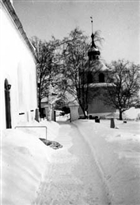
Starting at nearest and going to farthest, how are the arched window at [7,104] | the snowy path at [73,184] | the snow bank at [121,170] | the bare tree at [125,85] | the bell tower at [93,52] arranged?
the snow bank at [121,170] → the snowy path at [73,184] → the arched window at [7,104] → the bell tower at [93,52] → the bare tree at [125,85]

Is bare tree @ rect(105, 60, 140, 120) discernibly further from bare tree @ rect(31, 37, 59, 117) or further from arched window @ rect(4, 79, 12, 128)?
arched window @ rect(4, 79, 12, 128)

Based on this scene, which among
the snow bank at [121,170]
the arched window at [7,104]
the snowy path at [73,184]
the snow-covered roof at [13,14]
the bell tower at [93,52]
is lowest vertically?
the snowy path at [73,184]

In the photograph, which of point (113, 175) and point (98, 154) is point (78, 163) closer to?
point (98, 154)

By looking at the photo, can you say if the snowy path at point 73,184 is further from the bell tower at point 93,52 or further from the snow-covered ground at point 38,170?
the bell tower at point 93,52

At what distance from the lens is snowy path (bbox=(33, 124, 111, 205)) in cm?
346

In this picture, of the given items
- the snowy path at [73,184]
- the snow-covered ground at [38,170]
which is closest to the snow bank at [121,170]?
the snow-covered ground at [38,170]

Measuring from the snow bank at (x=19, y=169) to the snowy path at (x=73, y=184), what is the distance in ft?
0.67

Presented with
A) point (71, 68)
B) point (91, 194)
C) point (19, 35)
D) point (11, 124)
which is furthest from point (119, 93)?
point (91, 194)

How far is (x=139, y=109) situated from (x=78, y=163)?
27.5 m

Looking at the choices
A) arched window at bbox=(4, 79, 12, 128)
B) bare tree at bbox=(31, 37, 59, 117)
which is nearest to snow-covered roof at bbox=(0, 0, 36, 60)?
arched window at bbox=(4, 79, 12, 128)

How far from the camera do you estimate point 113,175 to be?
4.16 m

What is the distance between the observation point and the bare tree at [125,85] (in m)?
25.8

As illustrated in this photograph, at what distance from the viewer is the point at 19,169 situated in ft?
13.5

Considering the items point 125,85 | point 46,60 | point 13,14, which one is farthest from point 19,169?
point 125,85
